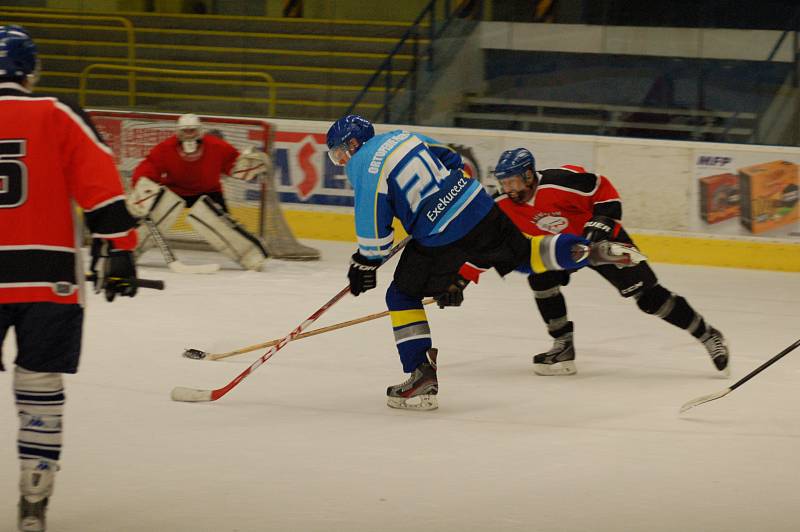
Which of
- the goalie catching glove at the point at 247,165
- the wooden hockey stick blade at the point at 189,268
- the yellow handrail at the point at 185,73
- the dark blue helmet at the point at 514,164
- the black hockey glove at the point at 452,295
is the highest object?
the yellow handrail at the point at 185,73

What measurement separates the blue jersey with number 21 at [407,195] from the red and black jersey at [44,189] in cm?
124

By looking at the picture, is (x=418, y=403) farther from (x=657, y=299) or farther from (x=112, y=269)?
(x=112, y=269)

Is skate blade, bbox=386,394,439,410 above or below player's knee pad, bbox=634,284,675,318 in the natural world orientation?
below

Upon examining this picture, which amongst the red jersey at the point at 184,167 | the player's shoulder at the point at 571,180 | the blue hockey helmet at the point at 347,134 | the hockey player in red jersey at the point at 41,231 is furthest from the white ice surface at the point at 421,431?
the red jersey at the point at 184,167

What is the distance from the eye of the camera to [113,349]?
473 cm

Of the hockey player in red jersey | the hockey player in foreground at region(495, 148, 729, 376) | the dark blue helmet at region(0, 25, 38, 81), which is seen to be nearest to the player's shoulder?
the hockey player in foreground at region(495, 148, 729, 376)

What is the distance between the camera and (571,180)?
172 inches

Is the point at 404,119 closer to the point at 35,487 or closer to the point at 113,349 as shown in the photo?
the point at 113,349

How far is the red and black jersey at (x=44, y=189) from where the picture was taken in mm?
2516

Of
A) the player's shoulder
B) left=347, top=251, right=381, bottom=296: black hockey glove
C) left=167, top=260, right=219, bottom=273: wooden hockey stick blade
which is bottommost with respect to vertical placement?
left=167, top=260, right=219, bottom=273: wooden hockey stick blade

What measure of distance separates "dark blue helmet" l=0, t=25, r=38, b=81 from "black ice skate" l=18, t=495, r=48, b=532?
0.93 m

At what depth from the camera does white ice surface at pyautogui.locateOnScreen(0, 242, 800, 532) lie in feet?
9.29

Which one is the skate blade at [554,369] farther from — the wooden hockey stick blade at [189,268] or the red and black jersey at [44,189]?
the wooden hockey stick blade at [189,268]

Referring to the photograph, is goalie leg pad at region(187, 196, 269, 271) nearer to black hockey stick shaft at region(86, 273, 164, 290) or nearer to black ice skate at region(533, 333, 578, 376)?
black ice skate at region(533, 333, 578, 376)
